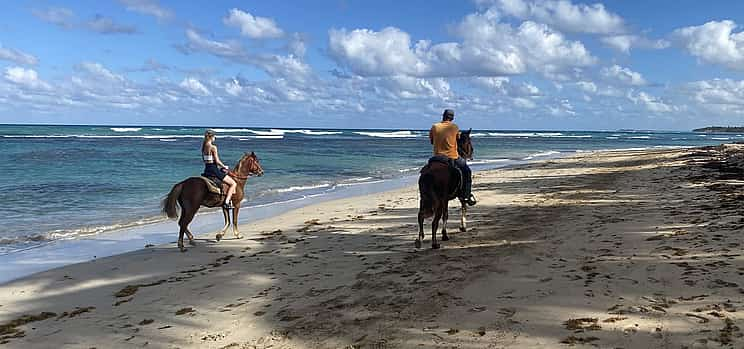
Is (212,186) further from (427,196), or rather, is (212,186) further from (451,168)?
(451,168)

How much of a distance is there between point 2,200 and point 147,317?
1367 centimetres

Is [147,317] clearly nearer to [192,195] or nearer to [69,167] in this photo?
[192,195]

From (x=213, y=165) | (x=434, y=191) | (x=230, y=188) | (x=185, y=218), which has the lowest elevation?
(x=185, y=218)

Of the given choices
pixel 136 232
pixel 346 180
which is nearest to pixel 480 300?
pixel 136 232

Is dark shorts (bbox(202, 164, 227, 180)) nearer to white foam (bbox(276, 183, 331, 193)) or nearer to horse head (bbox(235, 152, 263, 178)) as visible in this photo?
horse head (bbox(235, 152, 263, 178))

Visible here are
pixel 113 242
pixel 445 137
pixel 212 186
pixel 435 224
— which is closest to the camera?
pixel 435 224

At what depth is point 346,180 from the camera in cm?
2422

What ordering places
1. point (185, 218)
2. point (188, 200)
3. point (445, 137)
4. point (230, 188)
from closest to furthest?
point (445, 137)
point (185, 218)
point (188, 200)
point (230, 188)

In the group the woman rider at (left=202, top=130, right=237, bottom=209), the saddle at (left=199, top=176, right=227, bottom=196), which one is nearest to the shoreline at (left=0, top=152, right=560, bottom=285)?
the woman rider at (left=202, top=130, right=237, bottom=209)

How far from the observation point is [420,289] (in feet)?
19.9

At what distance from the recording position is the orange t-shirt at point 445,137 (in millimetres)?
8750

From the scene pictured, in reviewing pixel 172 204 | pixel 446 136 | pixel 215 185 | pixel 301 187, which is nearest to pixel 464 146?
pixel 446 136

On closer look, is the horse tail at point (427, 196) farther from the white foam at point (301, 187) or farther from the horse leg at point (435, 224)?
the white foam at point (301, 187)

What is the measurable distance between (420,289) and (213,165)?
5994 mm
